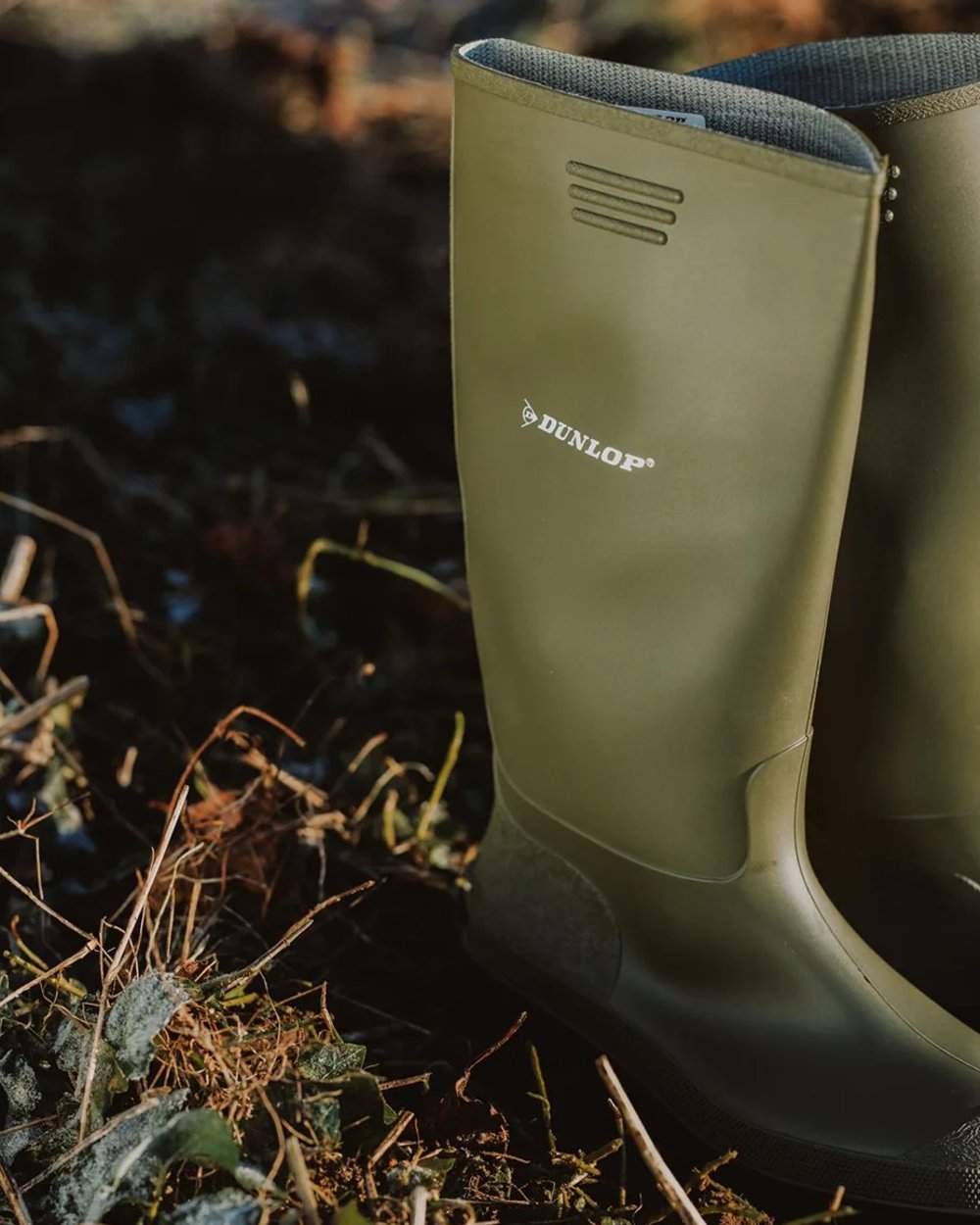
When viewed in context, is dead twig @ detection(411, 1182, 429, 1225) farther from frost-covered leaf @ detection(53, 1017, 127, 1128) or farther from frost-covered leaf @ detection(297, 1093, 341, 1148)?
frost-covered leaf @ detection(53, 1017, 127, 1128)

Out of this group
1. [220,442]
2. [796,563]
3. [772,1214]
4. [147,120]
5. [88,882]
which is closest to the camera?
[796,563]

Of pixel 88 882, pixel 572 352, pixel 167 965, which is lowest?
pixel 88 882

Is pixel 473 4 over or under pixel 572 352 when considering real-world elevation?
under

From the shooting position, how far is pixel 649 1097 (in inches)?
54.5

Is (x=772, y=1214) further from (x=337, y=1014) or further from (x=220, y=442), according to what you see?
(x=220, y=442)

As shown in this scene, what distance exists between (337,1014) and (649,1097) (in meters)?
0.30

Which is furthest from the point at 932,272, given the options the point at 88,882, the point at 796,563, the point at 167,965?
the point at 88,882

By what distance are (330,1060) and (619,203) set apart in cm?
71

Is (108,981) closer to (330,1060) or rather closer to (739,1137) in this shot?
(330,1060)

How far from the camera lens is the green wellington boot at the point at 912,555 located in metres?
1.21

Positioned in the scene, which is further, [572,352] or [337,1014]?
[337,1014]

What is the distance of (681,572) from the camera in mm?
1177

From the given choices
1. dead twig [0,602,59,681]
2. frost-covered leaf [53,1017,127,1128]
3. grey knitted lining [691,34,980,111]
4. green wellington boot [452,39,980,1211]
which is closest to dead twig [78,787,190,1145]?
frost-covered leaf [53,1017,127,1128]

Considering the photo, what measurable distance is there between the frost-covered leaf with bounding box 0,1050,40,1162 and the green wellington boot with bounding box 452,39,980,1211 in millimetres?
476
